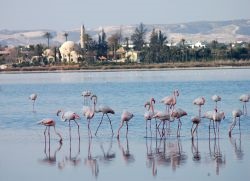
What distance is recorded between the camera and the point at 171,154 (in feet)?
53.1

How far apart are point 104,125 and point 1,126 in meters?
3.58

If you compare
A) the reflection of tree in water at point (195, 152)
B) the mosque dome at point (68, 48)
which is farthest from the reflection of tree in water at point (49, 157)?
the mosque dome at point (68, 48)

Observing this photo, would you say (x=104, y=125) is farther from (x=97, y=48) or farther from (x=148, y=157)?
(x=97, y=48)

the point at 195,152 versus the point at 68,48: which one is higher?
the point at 68,48

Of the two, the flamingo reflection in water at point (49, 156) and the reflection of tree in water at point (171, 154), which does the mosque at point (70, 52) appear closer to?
the flamingo reflection in water at point (49, 156)

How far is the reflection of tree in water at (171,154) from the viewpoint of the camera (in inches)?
593

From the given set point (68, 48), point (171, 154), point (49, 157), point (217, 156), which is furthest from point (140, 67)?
point (217, 156)

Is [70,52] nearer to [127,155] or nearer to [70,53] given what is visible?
[70,53]

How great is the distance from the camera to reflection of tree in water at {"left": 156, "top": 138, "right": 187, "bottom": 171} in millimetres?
15070

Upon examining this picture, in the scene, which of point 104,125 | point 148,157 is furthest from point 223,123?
point 148,157

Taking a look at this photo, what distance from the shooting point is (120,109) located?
28.9 metres

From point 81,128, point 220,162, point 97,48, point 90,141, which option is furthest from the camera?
point 97,48

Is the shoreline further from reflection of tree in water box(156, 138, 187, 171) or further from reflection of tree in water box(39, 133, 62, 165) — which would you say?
reflection of tree in water box(39, 133, 62, 165)

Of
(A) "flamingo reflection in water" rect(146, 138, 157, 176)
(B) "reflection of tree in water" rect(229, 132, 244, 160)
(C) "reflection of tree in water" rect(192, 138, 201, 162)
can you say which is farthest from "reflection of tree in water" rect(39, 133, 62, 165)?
(B) "reflection of tree in water" rect(229, 132, 244, 160)
